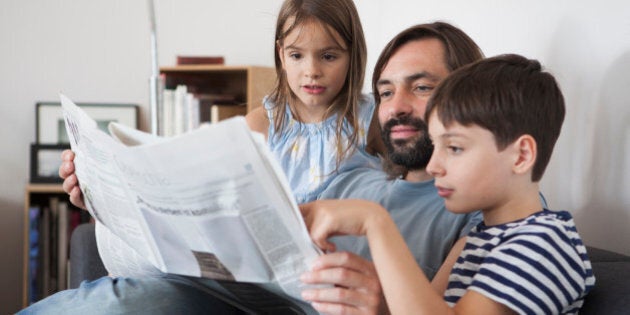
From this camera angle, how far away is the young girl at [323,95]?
177 centimetres

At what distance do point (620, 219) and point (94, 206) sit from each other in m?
0.87

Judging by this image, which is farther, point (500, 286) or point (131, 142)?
point (131, 142)

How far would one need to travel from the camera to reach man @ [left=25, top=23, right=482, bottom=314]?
125 centimetres

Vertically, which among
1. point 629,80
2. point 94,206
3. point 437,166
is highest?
point 629,80

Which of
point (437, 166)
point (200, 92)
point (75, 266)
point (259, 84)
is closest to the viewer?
point (437, 166)

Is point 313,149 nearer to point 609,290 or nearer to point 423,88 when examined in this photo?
point 423,88

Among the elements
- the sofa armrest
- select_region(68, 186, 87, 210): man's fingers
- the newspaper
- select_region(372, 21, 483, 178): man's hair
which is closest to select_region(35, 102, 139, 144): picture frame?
the sofa armrest

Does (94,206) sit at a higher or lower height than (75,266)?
higher

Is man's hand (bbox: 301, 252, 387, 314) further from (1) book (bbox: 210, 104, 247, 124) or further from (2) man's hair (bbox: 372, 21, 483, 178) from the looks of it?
(1) book (bbox: 210, 104, 247, 124)

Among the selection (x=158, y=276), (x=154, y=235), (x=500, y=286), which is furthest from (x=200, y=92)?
(x=500, y=286)

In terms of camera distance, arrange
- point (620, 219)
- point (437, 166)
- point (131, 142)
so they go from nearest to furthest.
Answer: point (437, 166) < point (131, 142) < point (620, 219)

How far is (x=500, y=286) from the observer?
863 mm

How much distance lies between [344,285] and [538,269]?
23 cm

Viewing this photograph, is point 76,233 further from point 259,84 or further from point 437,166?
point 259,84
